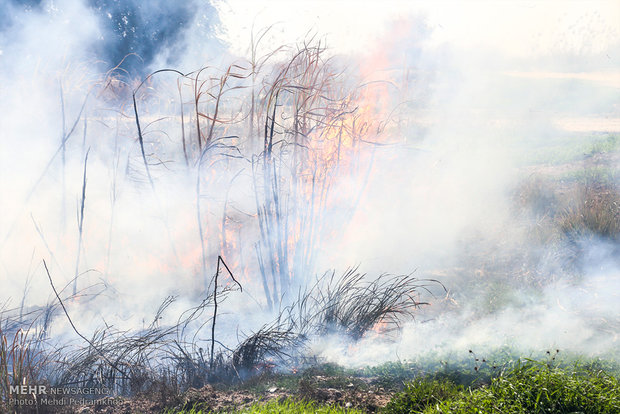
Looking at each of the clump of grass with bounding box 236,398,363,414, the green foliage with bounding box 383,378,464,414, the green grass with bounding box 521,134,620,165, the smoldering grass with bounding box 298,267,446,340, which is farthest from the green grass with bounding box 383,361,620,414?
the green grass with bounding box 521,134,620,165

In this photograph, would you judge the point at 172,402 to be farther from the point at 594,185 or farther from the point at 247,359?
the point at 594,185

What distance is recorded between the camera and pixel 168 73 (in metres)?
9.55

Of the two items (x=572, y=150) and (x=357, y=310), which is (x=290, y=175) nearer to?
(x=357, y=310)

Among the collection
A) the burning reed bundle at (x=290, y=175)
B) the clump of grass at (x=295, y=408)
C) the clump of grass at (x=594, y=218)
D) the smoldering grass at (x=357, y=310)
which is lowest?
the clump of grass at (x=295, y=408)

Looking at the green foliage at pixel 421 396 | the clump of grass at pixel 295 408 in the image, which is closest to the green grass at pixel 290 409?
the clump of grass at pixel 295 408

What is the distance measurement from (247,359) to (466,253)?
3.43 m

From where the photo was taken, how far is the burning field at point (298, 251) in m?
3.73

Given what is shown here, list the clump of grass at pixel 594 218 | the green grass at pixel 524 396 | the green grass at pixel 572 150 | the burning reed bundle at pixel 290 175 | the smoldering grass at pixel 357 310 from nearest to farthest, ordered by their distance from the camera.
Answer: the green grass at pixel 524 396, the smoldering grass at pixel 357 310, the burning reed bundle at pixel 290 175, the clump of grass at pixel 594 218, the green grass at pixel 572 150

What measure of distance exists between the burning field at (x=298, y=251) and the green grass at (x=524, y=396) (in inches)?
0.7

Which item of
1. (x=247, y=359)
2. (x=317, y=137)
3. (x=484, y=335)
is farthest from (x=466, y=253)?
(x=247, y=359)

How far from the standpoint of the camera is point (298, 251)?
5.92 meters

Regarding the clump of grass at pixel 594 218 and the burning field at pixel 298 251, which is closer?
the burning field at pixel 298 251

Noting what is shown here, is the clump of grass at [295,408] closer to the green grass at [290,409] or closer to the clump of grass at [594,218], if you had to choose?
the green grass at [290,409]

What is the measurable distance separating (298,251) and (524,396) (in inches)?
132
